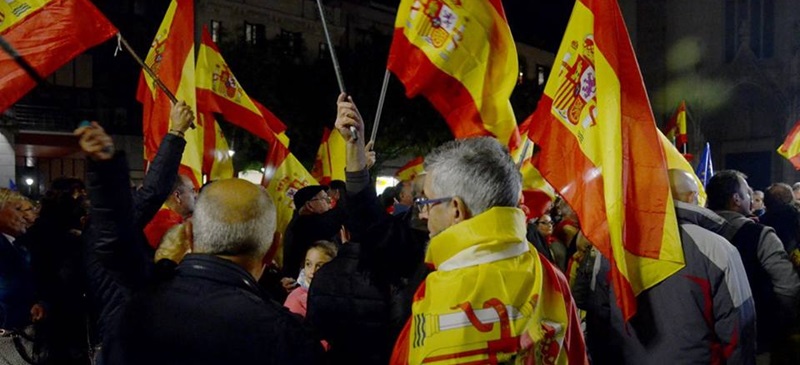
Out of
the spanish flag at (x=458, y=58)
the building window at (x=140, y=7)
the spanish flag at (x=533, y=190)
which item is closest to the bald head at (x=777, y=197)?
the spanish flag at (x=533, y=190)

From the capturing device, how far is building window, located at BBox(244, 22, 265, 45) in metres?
33.8

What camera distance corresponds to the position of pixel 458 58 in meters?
5.52

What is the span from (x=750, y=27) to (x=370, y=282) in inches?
1423

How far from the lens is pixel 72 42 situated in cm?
537

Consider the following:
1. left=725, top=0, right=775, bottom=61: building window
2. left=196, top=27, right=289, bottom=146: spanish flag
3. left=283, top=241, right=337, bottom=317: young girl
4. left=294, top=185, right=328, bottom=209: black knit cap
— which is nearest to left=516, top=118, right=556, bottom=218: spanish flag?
left=294, top=185, right=328, bottom=209: black knit cap

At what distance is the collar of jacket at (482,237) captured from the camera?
2.42 metres

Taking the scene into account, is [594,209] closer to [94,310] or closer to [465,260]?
[465,260]

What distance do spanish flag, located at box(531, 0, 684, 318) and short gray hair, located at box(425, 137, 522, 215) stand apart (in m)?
1.37

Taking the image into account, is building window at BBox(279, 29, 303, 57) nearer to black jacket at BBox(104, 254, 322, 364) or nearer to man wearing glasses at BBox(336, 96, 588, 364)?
man wearing glasses at BBox(336, 96, 588, 364)

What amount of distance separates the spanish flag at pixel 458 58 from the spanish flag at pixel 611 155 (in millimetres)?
697

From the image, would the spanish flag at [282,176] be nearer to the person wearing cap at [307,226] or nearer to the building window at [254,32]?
the person wearing cap at [307,226]

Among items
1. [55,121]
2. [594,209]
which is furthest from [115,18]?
[594,209]

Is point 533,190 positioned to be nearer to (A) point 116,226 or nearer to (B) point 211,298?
(A) point 116,226

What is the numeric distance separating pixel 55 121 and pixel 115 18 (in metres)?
5.54
